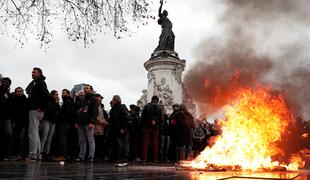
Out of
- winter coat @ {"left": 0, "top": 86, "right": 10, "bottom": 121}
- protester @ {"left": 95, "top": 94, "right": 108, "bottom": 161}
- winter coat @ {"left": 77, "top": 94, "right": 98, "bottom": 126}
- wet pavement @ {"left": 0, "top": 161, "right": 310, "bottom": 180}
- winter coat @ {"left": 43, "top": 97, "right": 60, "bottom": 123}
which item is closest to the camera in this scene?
wet pavement @ {"left": 0, "top": 161, "right": 310, "bottom": 180}

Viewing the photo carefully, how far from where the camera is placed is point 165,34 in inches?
1055

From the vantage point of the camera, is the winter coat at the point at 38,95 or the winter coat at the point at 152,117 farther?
the winter coat at the point at 152,117

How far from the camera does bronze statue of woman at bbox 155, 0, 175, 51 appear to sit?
86.4ft

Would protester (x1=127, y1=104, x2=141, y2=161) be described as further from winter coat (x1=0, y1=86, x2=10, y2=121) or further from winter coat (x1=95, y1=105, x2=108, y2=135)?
winter coat (x1=0, y1=86, x2=10, y2=121)

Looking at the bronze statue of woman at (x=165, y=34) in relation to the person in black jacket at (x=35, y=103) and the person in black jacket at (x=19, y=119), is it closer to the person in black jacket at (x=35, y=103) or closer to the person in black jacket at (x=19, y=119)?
the person in black jacket at (x=19, y=119)

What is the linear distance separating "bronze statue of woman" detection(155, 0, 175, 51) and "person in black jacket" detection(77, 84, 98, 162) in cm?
1610

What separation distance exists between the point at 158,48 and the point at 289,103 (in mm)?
16113

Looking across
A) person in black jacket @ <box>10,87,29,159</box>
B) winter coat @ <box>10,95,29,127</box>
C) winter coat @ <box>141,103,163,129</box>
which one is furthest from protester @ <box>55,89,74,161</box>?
winter coat @ <box>141,103,163,129</box>

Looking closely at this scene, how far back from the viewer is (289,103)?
10.8m

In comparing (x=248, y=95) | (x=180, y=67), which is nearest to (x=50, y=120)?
(x=248, y=95)

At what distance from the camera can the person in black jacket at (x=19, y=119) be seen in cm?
939

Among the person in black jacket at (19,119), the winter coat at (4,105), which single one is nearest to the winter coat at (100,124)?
the person in black jacket at (19,119)

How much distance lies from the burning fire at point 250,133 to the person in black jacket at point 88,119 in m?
2.97

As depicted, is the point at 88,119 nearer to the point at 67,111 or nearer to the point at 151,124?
the point at 67,111
